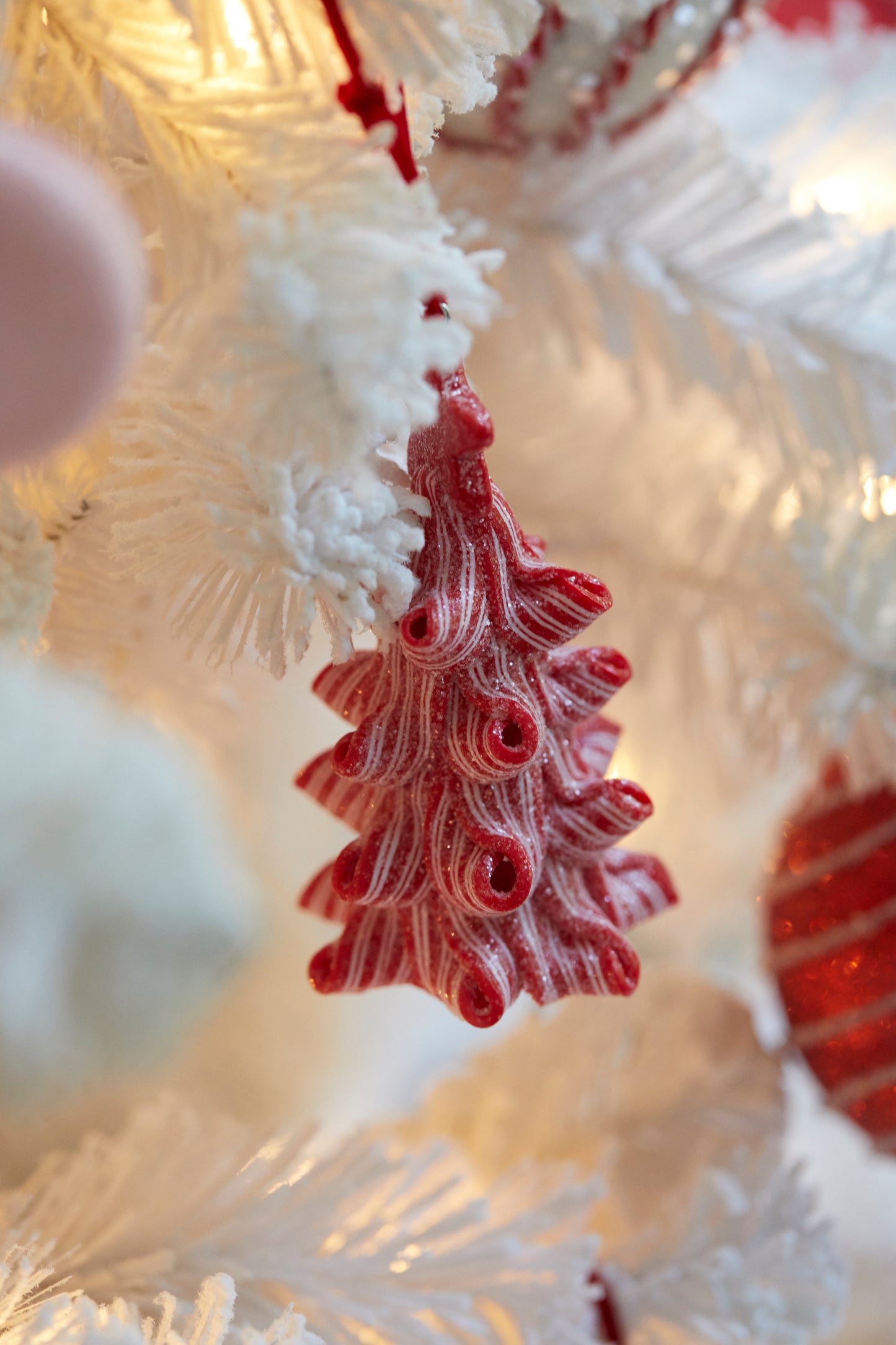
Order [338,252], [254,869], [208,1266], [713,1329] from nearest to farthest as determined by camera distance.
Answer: [338,252] < [208,1266] < [713,1329] < [254,869]

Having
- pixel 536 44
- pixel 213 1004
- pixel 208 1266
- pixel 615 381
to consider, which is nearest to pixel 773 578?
pixel 615 381

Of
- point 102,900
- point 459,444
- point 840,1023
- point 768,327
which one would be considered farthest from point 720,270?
point 102,900

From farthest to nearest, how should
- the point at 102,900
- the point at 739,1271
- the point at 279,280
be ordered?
the point at 102,900 → the point at 739,1271 → the point at 279,280

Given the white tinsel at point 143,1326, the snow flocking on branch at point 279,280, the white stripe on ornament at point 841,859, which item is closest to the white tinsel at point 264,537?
the snow flocking on branch at point 279,280

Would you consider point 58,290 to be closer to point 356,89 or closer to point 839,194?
point 356,89

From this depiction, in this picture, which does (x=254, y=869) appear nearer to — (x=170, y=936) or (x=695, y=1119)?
(x=170, y=936)

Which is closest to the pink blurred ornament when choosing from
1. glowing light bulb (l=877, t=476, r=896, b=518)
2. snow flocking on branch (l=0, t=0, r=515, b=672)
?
snow flocking on branch (l=0, t=0, r=515, b=672)

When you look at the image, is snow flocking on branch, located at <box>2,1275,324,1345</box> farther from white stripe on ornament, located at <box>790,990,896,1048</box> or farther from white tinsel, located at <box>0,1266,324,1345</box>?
white stripe on ornament, located at <box>790,990,896,1048</box>
